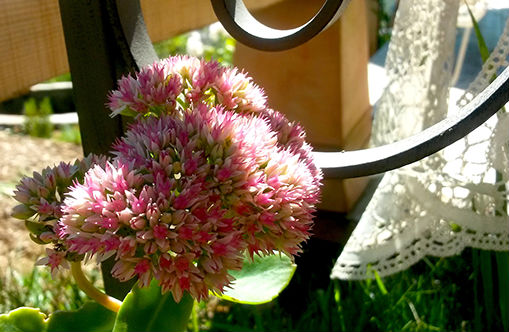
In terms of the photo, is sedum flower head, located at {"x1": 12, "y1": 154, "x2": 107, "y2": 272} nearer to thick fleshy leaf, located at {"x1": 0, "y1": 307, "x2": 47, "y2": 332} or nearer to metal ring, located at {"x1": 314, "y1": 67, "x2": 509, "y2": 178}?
thick fleshy leaf, located at {"x1": 0, "y1": 307, "x2": 47, "y2": 332}

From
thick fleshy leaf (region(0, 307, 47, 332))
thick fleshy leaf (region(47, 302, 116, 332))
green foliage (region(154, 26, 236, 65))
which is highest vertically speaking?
green foliage (region(154, 26, 236, 65))

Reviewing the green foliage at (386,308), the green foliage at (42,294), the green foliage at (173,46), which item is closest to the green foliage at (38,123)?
the green foliage at (173,46)

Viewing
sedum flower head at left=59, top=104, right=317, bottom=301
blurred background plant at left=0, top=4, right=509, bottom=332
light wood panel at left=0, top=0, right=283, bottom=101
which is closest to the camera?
sedum flower head at left=59, top=104, right=317, bottom=301

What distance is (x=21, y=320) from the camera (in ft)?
2.38

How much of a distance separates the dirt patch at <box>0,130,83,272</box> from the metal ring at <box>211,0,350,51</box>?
0.99 m

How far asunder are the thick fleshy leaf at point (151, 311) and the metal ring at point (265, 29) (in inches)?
10.9

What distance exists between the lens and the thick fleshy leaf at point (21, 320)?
718 millimetres

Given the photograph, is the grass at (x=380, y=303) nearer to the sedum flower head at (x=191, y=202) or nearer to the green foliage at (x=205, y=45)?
the sedum flower head at (x=191, y=202)

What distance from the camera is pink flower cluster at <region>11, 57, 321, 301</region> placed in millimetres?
524

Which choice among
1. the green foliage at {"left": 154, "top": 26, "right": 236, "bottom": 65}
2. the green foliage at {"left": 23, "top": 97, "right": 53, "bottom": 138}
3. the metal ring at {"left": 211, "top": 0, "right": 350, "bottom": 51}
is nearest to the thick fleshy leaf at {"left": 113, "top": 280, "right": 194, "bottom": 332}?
the metal ring at {"left": 211, "top": 0, "right": 350, "bottom": 51}

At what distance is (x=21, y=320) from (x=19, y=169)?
5.53 ft

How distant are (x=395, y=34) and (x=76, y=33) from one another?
2.10 ft

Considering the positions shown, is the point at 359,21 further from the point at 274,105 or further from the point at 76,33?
the point at 76,33

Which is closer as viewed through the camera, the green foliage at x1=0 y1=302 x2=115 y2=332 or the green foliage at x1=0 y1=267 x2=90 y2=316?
the green foliage at x1=0 y1=302 x2=115 y2=332
